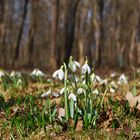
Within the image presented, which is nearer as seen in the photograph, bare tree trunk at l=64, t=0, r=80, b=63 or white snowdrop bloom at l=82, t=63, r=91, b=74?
white snowdrop bloom at l=82, t=63, r=91, b=74

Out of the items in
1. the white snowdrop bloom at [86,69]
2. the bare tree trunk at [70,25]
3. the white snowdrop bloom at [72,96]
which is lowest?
the white snowdrop bloom at [72,96]

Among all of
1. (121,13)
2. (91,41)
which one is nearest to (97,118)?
(121,13)

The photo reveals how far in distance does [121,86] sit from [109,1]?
32.3 m

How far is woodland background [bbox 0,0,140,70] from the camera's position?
20.9 meters

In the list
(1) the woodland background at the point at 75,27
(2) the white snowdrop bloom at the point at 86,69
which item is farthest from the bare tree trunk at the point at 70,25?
(2) the white snowdrop bloom at the point at 86,69

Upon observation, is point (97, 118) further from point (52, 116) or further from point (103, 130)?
point (52, 116)

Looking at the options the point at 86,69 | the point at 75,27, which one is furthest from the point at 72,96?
the point at 75,27

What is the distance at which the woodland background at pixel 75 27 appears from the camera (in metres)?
20.9

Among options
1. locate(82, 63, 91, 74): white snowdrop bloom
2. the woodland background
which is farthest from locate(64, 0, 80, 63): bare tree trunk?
locate(82, 63, 91, 74): white snowdrop bloom

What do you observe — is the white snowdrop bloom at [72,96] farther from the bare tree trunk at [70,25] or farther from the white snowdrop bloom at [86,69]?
the bare tree trunk at [70,25]

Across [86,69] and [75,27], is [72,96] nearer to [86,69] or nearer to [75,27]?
[86,69]

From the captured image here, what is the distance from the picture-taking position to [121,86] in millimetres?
6133

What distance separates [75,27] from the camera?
40.2 metres

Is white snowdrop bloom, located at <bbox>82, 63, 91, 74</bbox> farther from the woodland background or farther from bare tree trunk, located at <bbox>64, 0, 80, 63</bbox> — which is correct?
bare tree trunk, located at <bbox>64, 0, 80, 63</bbox>
